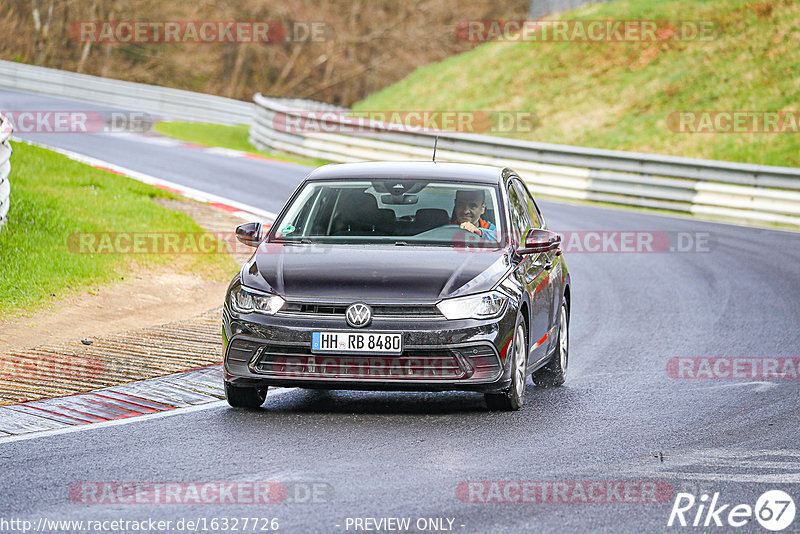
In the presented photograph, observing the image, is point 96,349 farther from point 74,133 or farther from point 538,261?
point 74,133

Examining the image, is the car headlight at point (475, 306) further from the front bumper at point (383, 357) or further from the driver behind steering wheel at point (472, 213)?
the driver behind steering wheel at point (472, 213)

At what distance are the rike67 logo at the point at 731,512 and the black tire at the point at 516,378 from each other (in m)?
2.02

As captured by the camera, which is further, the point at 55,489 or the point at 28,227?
the point at 28,227

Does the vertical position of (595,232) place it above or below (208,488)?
below

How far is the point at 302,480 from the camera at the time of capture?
6602 millimetres

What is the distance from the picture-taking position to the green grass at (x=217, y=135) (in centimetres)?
3036

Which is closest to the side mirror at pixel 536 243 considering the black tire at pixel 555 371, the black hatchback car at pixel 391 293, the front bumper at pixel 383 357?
the black hatchback car at pixel 391 293

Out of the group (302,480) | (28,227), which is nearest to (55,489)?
(302,480)

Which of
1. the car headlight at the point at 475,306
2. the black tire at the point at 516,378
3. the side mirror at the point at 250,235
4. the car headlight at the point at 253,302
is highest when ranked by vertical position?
the side mirror at the point at 250,235

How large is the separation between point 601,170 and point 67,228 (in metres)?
13.5

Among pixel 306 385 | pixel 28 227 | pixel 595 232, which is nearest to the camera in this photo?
pixel 306 385

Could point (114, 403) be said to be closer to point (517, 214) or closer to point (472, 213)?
point (472, 213)

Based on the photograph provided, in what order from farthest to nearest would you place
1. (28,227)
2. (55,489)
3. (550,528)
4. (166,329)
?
(28,227) < (166,329) < (55,489) < (550,528)

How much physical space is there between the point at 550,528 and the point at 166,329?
259 inches
